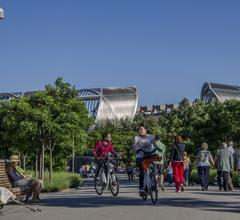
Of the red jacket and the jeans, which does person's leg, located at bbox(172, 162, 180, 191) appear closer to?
the jeans

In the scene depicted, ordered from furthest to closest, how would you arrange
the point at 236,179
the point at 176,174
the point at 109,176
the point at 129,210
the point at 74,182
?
the point at 74,182 → the point at 236,179 → the point at 176,174 → the point at 109,176 → the point at 129,210

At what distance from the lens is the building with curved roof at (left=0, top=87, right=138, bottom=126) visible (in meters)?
170

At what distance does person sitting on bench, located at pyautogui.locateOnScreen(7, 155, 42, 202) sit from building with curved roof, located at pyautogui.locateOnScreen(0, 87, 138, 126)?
15251 centimetres

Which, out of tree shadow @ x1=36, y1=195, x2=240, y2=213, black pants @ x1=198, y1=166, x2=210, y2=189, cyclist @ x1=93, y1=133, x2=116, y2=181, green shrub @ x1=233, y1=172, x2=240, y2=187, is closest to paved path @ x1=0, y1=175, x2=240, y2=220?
tree shadow @ x1=36, y1=195, x2=240, y2=213

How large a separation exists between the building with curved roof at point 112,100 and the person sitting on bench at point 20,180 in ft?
500

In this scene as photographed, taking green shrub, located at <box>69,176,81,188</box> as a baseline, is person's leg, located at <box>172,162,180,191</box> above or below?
below

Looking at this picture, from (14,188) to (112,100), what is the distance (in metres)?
162

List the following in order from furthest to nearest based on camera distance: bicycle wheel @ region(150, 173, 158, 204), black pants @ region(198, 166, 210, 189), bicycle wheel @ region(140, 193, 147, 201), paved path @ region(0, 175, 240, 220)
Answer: black pants @ region(198, 166, 210, 189) → bicycle wheel @ region(140, 193, 147, 201) → bicycle wheel @ region(150, 173, 158, 204) → paved path @ region(0, 175, 240, 220)

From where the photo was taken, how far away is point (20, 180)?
1390 cm

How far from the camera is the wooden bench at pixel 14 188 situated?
43.5 feet

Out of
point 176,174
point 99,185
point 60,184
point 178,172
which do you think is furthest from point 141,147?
point 60,184

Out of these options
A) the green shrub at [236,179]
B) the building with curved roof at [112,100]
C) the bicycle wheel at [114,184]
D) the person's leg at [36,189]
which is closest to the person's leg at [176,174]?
the bicycle wheel at [114,184]

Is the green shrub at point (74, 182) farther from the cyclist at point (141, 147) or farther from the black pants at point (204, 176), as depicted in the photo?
the cyclist at point (141, 147)

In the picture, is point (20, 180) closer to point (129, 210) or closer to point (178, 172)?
point (129, 210)
